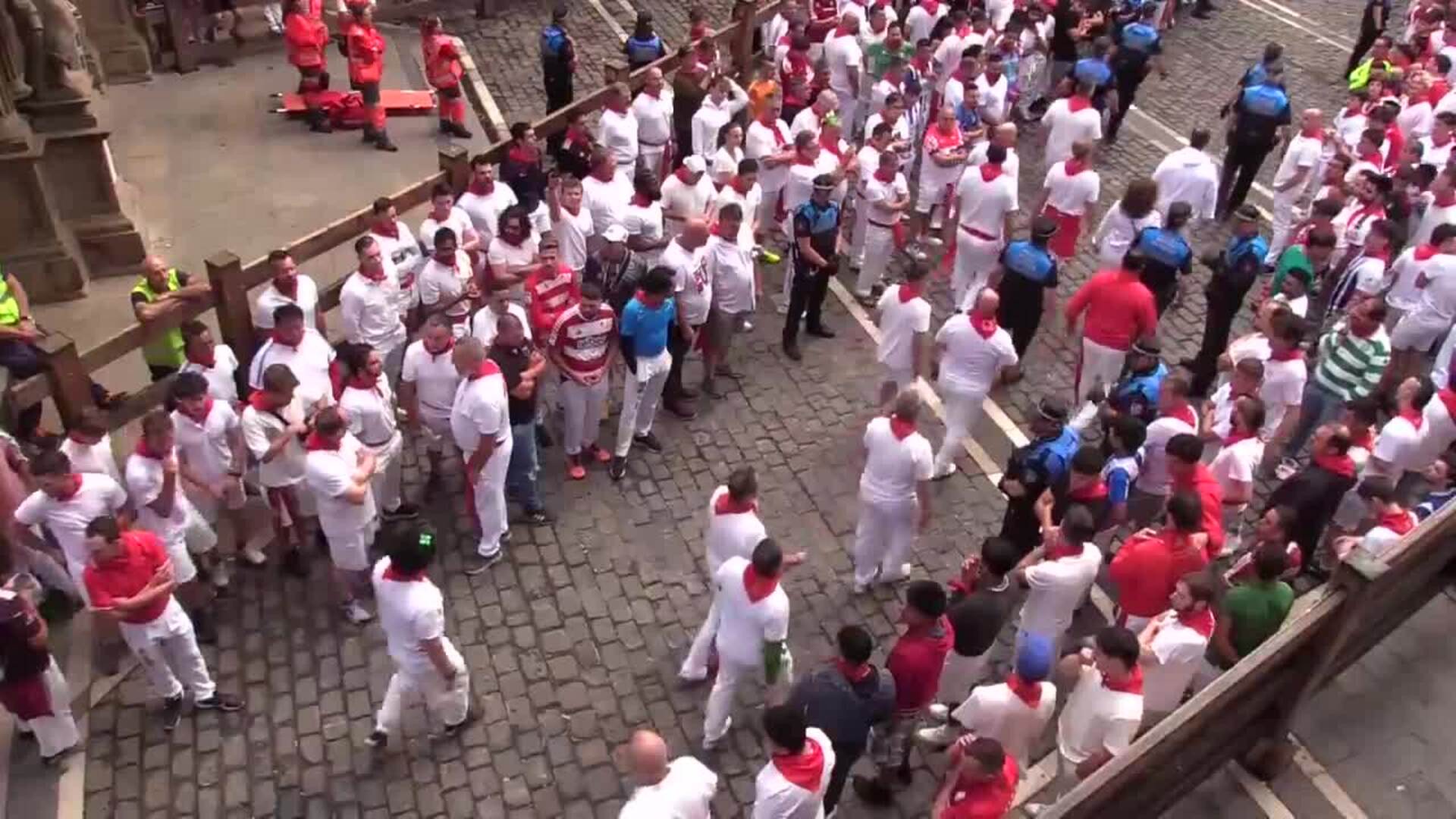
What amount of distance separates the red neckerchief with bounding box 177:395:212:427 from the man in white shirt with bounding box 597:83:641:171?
216 inches

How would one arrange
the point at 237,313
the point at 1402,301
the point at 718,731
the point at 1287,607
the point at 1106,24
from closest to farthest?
1. the point at 1287,607
2. the point at 718,731
3. the point at 237,313
4. the point at 1402,301
5. the point at 1106,24

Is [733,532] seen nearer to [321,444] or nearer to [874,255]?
[321,444]

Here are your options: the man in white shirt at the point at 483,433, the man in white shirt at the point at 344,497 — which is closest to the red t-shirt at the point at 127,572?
the man in white shirt at the point at 344,497

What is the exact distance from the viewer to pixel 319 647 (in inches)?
321

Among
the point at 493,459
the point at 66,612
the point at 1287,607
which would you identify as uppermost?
the point at 1287,607

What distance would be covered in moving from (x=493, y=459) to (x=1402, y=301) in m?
7.84

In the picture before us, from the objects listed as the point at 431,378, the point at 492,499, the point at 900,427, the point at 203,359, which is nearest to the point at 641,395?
the point at 492,499

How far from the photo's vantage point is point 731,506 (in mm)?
7277

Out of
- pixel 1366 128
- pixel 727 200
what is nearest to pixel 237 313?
pixel 727 200

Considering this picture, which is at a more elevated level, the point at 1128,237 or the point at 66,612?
the point at 1128,237

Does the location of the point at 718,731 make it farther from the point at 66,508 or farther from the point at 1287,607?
the point at 66,508

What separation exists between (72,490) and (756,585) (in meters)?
4.06

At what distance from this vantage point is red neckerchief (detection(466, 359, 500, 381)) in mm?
8039

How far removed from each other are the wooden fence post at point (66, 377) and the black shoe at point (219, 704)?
205 cm
